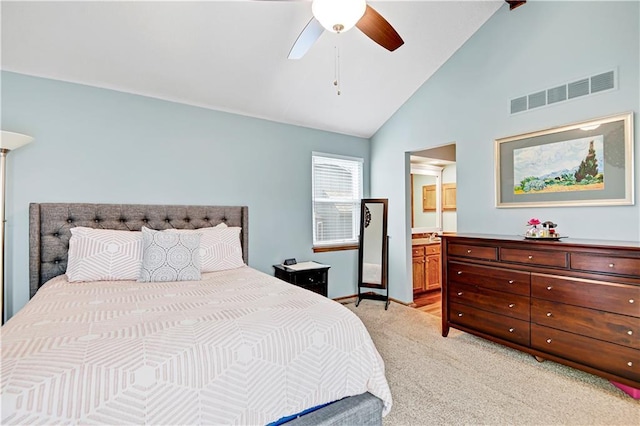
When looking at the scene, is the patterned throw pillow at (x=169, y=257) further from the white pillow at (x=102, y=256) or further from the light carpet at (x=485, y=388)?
the light carpet at (x=485, y=388)

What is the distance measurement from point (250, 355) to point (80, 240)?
199cm

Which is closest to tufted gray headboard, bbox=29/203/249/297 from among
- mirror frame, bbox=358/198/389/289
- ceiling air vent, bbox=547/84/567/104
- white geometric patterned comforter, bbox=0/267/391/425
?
white geometric patterned comforter, bbox=0/267/391/425

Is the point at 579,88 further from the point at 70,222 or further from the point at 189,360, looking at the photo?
the point at 70,222

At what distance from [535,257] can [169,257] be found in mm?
2875

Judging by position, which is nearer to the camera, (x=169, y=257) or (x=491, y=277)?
(x=169, y=257)

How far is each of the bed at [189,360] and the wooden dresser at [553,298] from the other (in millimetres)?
1680

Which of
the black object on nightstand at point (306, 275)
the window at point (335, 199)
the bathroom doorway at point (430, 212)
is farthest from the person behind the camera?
the bathroom doorway at point (430, 212)

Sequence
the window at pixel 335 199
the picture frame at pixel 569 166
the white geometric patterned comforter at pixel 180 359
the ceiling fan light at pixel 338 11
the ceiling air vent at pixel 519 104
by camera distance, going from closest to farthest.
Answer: the white geometric patterned comforter at pixel 180 359, the ceiling fan light at pixel 338 11, the picture frame at pixel 569 166, the ceiling air vent at pixel 519 104, the window at pixel 335 199

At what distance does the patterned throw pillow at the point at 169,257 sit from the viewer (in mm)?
2312

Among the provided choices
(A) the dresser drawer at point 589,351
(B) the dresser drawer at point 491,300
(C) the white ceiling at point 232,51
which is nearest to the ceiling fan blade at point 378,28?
(C) the white ceiling at point 232,51

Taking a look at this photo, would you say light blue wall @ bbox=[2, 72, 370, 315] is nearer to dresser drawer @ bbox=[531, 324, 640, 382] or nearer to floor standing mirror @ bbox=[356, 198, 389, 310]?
floor standing mirror @ bbox=[356, 198, 389, 310]

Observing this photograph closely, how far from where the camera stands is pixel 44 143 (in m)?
2.60

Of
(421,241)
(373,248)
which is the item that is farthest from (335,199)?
(421,241)

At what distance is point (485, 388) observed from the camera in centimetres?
218
